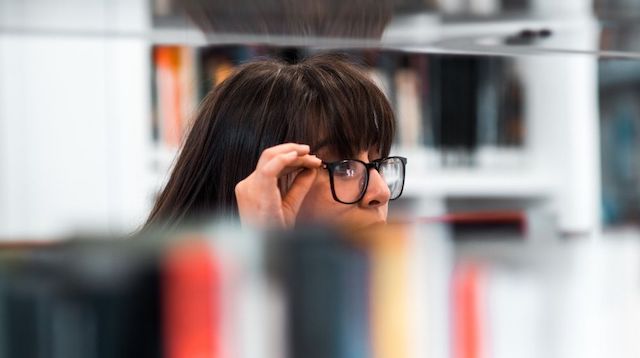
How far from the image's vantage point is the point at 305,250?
37 cm

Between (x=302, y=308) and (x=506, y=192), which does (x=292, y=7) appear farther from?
(x=506, y=192)

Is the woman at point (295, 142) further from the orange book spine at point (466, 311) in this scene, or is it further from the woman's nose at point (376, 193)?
the orange book spine at point (466, 311)

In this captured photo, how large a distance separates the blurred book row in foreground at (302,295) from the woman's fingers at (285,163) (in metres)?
0.51

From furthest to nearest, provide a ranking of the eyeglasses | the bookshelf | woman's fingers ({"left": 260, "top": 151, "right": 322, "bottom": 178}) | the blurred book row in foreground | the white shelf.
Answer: the white shelf < the bookshelf < the eyeglasses < woman's fingers ({"left": 260, "top": 151, "right": 322, "bottom": 178}) < the blurred book row in foreground

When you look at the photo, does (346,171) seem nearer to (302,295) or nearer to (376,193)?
(376,193)

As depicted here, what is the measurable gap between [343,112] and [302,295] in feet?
2.38

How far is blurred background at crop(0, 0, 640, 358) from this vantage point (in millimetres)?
359

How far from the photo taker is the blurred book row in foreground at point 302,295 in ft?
1.16

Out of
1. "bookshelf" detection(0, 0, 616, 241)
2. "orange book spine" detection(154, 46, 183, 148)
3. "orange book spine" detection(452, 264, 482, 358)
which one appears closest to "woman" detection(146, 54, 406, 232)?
"bookshelf" detection(0, 0, 616, 241)

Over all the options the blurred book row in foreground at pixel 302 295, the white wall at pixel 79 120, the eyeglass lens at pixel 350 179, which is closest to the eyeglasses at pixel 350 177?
the eyeglass lens at pixel 350 179

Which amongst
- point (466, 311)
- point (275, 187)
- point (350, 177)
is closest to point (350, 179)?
point (350, 177)

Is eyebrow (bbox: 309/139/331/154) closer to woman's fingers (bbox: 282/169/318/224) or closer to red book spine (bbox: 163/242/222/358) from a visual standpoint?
woman's fingers (bbox: 282/169/318/224)

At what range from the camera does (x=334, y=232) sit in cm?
38

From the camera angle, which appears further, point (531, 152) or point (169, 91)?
point (531, 152)
